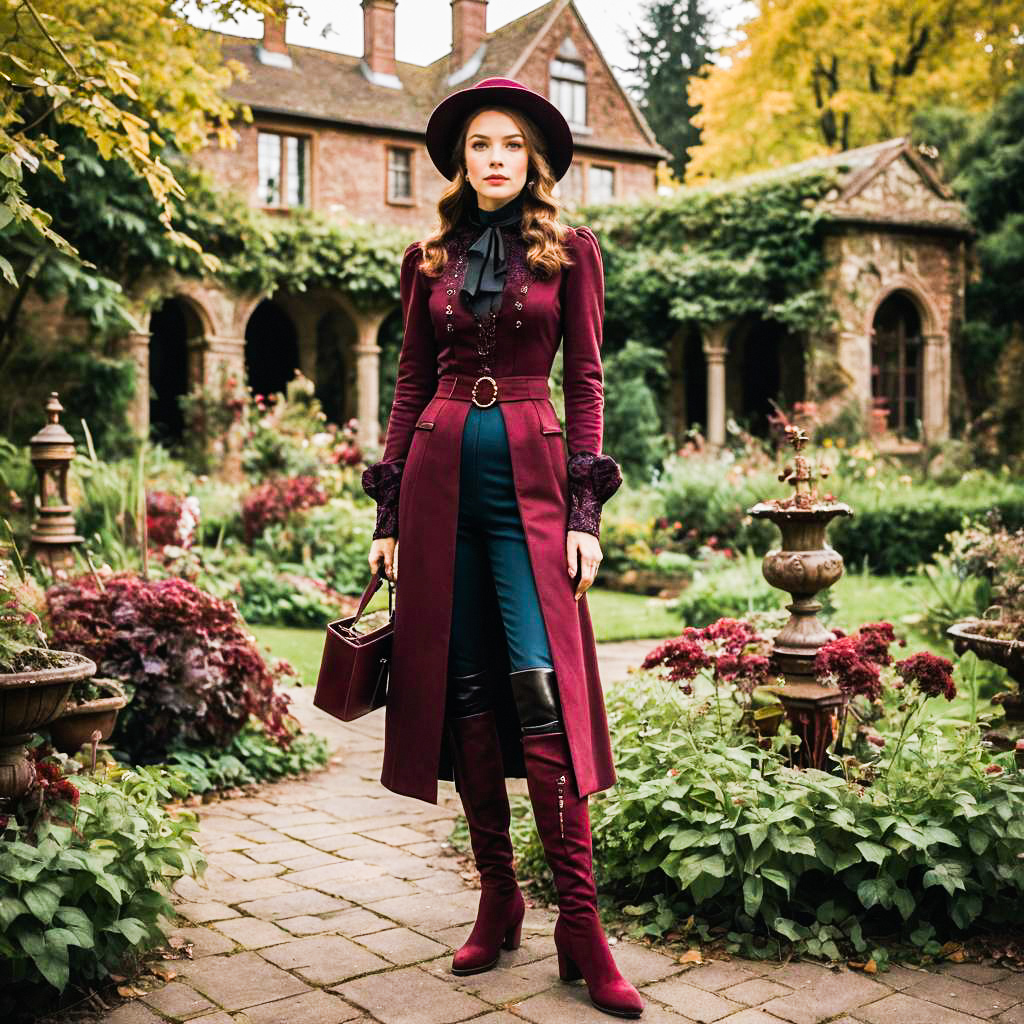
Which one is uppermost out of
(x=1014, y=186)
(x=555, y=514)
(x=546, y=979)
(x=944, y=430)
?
(x=1014, y=186)

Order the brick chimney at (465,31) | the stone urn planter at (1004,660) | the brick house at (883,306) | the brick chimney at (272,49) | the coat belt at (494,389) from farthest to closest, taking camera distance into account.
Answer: the brick chimney at (465,31) < the brick chimney at (272,49) < the brick house at (883,306) < the stone urn planter at (1004,660) < the coat belt at (494,389)

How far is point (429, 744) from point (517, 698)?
28 centimetres

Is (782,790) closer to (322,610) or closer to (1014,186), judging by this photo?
(322,610)

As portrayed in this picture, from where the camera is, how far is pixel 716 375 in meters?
17.5

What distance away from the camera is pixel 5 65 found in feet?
14.1

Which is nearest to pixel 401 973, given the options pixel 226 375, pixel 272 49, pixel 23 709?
pixel 23 709

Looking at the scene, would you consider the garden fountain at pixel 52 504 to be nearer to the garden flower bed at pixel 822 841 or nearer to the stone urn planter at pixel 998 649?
the garden flower bed at pixel 822 841

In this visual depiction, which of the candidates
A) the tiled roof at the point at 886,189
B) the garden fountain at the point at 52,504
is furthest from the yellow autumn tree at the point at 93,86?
the tiled roof at the point at 886,189

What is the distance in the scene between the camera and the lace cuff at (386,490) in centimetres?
300

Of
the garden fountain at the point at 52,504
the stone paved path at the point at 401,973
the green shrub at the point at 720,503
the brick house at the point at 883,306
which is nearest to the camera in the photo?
the stone paved path at the point at 401,973

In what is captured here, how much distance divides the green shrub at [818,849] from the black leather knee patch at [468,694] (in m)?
0.61

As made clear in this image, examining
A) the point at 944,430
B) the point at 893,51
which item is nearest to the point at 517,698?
the point at 944,430

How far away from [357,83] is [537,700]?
19.2m

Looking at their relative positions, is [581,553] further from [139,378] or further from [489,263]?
[139,378]
